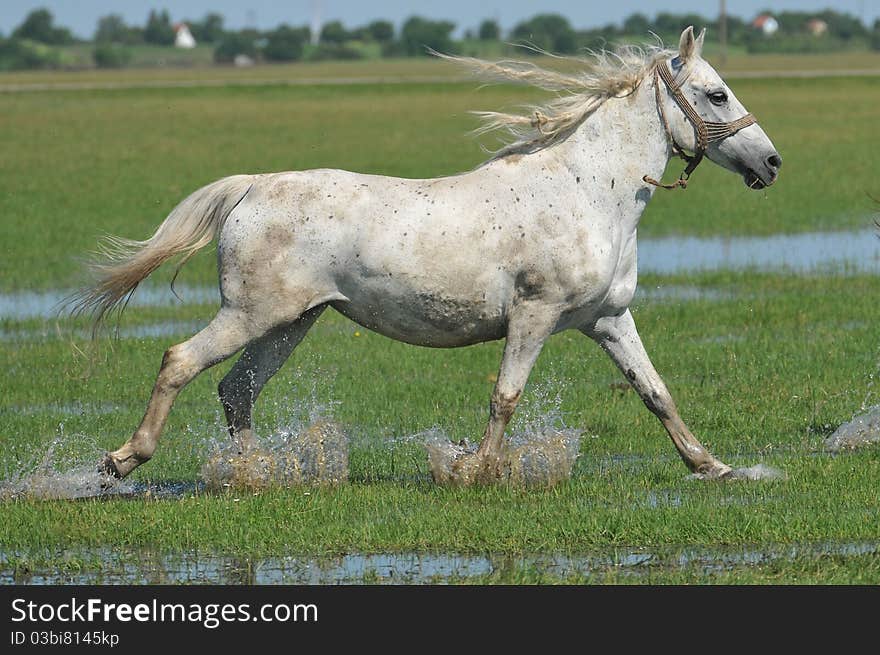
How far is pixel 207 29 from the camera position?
187 m

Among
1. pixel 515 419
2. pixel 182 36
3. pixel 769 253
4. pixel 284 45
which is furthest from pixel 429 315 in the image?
pixel 182 36

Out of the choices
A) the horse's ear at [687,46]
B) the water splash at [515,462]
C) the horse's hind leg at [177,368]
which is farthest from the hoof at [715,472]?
the horse's hind leg at [177,368]

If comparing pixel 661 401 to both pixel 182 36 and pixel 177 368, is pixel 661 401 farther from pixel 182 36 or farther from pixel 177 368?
pixel 182 36

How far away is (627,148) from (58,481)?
11.6ft

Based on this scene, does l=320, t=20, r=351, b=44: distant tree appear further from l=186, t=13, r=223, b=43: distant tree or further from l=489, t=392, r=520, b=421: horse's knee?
l=489, t=392, r=520, b=421: horse's knee

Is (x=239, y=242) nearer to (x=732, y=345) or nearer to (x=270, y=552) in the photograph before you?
(x=270, y=552)

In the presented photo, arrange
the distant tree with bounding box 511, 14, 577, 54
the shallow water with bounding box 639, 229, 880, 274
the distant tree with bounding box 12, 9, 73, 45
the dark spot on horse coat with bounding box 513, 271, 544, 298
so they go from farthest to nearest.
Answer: the distant tree with bounding box 12, 9, 73, 45, the distant tree with bounding box 511, 14, 577, 54, the shallow water with bounding box 639, 229, 880, 274, the dark spot on horse coat with bounding box 513, 271, 544, 298

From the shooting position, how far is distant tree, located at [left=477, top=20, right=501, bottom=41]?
583 ft

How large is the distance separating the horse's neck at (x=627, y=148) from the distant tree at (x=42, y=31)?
153m

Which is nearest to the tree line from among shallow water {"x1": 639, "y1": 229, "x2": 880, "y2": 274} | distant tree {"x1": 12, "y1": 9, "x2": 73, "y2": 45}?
distant tree {"x1": 12, "y1": 9, "x2": 73, "y2": 45}

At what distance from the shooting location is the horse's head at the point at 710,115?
8.98 meters

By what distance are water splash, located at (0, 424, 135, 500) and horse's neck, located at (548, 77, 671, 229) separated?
2992 millimetres
